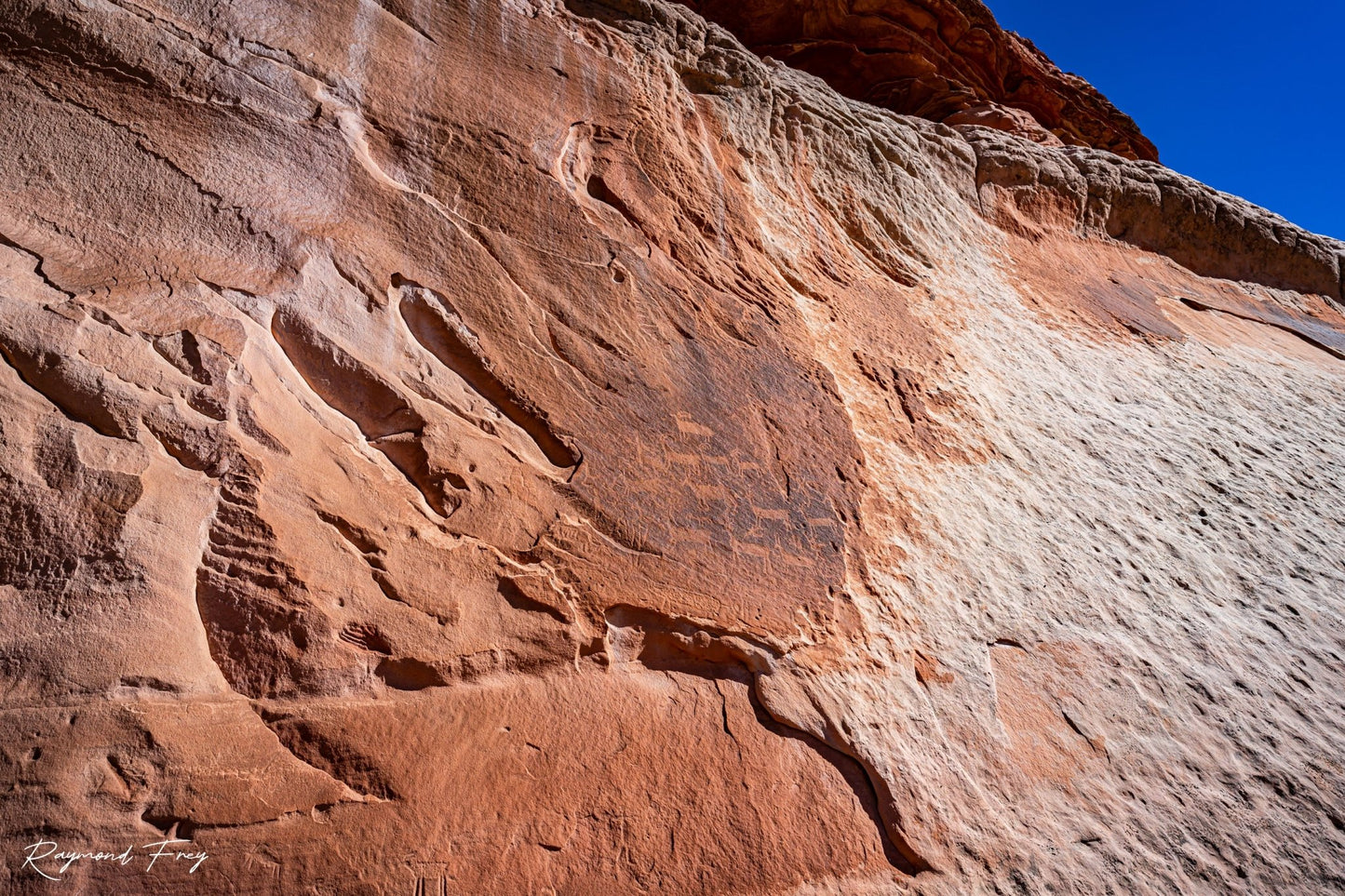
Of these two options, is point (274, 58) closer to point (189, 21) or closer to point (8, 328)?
point (189, 21)

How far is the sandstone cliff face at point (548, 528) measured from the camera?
1866mm

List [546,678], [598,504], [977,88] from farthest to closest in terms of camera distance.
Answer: [977,88]
[598,504]
[546,678]


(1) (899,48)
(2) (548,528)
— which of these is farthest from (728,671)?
(1) (899,48)

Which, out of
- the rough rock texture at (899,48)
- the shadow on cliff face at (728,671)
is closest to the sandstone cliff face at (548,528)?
the shadow on cliff face at (728,671)

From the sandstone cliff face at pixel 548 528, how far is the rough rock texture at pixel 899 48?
4.97 metres

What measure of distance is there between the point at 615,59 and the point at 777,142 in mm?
1140

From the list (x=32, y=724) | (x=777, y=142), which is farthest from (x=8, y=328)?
(x=777, y=142)

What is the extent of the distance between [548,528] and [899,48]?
8.73m

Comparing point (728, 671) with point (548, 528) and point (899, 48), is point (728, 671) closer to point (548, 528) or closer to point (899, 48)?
point (548, 528)

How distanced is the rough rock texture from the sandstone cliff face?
497 cm

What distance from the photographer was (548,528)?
8.14ft

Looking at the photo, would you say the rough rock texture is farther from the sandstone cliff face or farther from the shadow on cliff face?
the shadow on cliff face

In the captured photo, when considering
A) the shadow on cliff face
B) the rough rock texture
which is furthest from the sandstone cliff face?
the rough rock texture

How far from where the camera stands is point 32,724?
1660mm
